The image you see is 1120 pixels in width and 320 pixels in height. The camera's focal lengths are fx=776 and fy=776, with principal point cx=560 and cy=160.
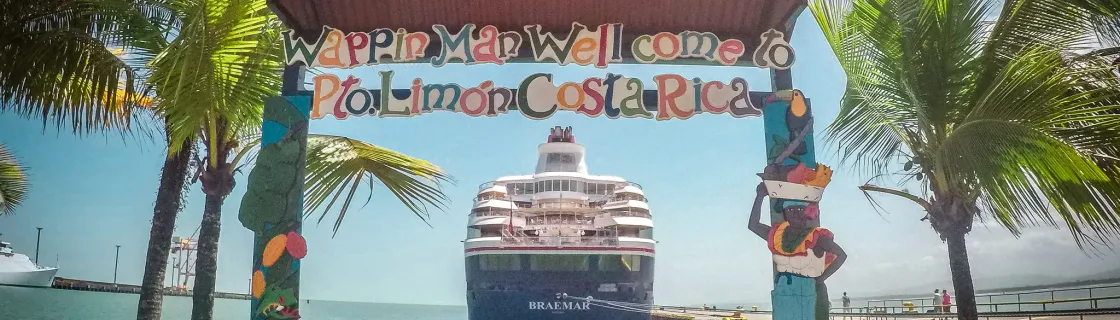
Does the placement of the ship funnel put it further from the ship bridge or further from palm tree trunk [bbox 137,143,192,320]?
palm tree trunk [bbox 137,143,192,320]

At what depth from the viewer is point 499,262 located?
22.4m

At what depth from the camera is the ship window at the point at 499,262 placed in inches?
871

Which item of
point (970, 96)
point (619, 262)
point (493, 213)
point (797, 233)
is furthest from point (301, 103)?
point (493, 213)

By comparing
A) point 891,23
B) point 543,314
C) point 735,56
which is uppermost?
point 891,23

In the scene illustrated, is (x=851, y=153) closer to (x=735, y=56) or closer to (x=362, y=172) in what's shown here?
(x=735, y=56)

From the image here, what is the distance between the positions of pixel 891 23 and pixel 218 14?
656 centimetres

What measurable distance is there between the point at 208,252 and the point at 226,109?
210 centimetres

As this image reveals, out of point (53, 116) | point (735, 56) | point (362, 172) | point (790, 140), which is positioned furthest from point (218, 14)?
point (790, 140)

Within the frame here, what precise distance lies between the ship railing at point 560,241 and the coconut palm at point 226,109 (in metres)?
13.1

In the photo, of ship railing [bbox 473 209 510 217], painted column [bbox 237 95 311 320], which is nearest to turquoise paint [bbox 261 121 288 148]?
painted column [bbox 237 95 311 320]

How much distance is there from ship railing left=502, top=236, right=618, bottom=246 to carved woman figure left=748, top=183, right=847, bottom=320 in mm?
15791

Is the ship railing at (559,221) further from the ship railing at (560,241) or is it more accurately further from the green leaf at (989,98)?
the green leaf at (989,98)

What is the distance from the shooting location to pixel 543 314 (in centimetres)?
2133

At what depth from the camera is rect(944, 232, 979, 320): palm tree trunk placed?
798 cm
